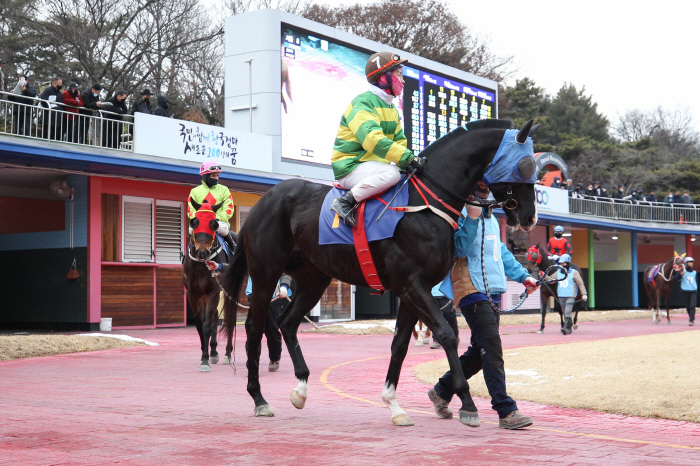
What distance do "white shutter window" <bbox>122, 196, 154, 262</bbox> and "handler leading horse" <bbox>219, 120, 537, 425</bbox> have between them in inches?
473

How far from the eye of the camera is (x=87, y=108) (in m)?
16.0

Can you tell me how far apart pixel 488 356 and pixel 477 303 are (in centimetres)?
40

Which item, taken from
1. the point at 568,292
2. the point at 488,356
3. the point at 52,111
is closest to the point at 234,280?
the point at 488,356

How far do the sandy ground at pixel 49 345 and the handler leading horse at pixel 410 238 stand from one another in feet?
20.4

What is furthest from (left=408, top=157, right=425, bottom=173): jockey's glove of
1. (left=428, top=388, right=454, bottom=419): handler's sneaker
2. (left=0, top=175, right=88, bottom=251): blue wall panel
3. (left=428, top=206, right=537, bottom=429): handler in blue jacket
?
(left=0, top=175, right=88, bottom=251): blue wall panel

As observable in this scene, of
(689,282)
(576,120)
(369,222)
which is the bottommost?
(689,282)

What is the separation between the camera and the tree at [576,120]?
183 ft

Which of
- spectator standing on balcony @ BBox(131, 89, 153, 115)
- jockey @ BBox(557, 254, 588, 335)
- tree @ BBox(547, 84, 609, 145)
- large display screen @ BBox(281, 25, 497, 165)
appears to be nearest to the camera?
jockey @ BBox(557, 254, 588, 335)

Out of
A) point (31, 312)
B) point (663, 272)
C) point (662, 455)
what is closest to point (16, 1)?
point (31, 312)

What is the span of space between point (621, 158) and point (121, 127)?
41.5m

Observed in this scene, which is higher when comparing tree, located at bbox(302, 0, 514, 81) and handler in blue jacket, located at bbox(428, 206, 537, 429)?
tree, located at bbox(302, 0, 514, 81)

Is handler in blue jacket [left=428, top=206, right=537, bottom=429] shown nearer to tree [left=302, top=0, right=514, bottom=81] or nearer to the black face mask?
the black face mask

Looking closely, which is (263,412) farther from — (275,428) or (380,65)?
(380,65)

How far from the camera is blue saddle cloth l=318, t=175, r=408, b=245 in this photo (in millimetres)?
5609
